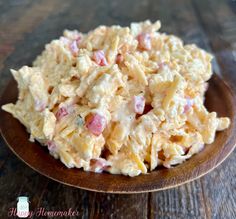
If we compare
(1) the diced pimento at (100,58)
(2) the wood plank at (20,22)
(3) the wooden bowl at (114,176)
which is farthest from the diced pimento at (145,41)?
(2) the wood plank at (20,22)

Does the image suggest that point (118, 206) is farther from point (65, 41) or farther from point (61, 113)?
point (65, 41)

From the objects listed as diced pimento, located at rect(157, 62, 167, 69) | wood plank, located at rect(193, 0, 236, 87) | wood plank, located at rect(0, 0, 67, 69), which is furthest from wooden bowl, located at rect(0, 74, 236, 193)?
wood plank, located at rect(0, 0, 67, 69)

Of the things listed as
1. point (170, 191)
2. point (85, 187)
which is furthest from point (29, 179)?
point (170, 191)

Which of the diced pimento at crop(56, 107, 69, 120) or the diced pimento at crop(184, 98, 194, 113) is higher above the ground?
the diced pimento at crop(56, 107, 69, 120)

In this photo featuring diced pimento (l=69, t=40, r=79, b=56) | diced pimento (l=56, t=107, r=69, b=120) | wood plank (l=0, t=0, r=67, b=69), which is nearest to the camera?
diced pimento (l=56, t=107, r=69, b=120)

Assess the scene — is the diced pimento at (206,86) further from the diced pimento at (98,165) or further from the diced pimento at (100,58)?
the diced pimento at (98,165)

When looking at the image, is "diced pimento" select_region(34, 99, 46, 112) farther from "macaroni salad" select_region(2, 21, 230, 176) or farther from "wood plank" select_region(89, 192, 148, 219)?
"wood plank" select_region(89, 192, 148, 219)

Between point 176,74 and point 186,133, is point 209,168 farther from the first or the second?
point 176,74
